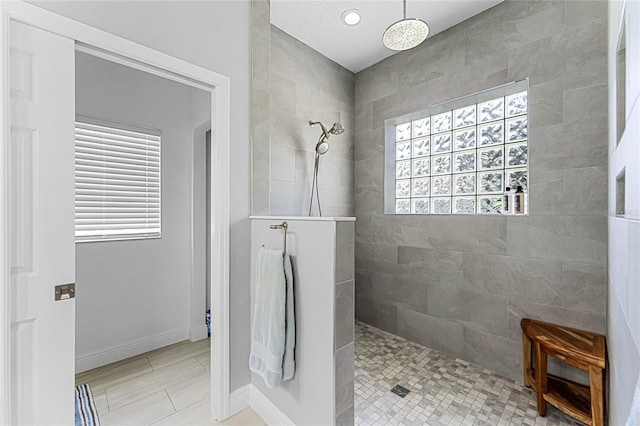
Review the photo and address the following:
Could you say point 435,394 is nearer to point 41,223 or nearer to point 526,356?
point 526,356

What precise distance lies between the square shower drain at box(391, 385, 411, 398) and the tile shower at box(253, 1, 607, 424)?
8 centimetres

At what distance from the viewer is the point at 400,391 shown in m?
1.95

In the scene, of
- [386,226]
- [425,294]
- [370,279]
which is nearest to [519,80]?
[386,226]

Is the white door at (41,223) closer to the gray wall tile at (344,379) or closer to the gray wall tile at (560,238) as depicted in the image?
the gray wall tile at (344,379)

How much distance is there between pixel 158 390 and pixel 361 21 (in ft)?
11.0

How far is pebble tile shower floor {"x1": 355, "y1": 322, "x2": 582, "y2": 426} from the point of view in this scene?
1676 mm

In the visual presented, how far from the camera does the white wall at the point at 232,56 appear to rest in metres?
1.51

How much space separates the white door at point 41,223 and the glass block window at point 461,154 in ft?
8.43

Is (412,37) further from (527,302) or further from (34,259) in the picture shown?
(34,259)

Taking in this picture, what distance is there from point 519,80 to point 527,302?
1654 mm

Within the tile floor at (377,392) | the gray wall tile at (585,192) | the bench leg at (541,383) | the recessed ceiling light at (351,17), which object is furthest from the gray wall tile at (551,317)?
the recessed ceiling light at (351,17)

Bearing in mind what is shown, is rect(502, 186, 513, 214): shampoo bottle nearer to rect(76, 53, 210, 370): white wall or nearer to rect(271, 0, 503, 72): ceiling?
rect(271, 0, 503, 72): ceiling

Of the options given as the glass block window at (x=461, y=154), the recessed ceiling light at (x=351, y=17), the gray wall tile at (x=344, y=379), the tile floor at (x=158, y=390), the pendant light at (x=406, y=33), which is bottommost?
the tile floor at (x=158, y=390)

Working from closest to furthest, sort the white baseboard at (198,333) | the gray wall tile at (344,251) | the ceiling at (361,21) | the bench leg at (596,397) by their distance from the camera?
the gray wall tile at (344,251) < the bench leg at (596,397) < the ceiling at (361,21) < the white baseboard at (198,333)
